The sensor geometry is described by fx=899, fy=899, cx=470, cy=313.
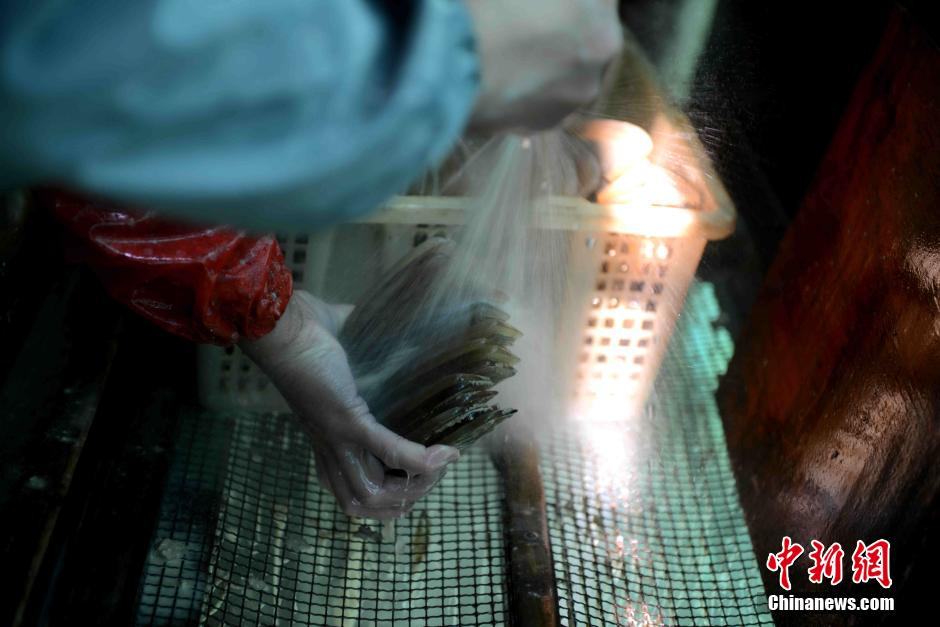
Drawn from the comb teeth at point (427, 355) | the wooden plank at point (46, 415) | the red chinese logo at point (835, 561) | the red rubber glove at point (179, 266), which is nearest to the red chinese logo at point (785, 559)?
the red chinese logo at point (835, 561)

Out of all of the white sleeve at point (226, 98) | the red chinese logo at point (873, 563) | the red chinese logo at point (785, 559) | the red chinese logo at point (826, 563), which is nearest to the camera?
the white sleeve at point (226, 98)

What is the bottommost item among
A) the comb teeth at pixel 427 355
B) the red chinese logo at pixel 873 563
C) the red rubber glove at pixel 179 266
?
the red chinese logo at pixel 873 563

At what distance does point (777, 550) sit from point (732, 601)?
0.15 meters

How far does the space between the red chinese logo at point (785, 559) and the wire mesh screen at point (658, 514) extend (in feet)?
0.24

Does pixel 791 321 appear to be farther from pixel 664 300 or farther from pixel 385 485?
pixel 385 485

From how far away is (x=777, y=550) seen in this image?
1.99 metres

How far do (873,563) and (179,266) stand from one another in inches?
51.4

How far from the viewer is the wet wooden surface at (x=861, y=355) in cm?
158

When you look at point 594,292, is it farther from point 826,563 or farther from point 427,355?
point 826,563

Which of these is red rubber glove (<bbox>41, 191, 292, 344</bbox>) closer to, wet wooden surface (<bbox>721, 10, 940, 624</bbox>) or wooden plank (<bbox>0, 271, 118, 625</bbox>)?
wooden plank (<bbox>0, 271, 118, 625</bbox>)

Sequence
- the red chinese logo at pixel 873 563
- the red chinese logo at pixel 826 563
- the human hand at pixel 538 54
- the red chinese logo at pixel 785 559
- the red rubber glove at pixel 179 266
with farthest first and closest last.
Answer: the red chinese logo at pixel 785 559 → the red chinese logo at pixel 826 563 → the red chinese logo at pixel 873 563 → the red rubber glove at pixel 179 266 → the human hand at pixel 538 54

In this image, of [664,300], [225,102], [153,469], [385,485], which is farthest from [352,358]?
[225,102]

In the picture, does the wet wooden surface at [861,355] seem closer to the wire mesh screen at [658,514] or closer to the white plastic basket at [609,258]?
the wire mesh screen at [658,514]

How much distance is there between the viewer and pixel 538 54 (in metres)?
0.88
